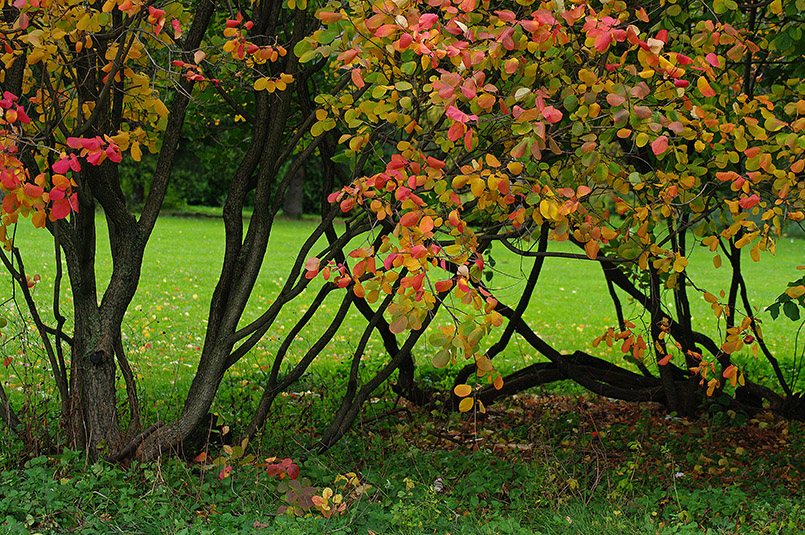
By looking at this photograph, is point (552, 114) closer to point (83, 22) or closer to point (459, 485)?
point (83, 22)

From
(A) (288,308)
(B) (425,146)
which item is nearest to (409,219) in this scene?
(B) (425,146)

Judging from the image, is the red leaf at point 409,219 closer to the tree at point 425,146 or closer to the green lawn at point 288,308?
the tree at point 425,146

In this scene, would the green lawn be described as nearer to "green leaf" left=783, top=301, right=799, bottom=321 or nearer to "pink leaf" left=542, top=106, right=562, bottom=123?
"pink leaf" left=542, top=106, right=562, bottom=123

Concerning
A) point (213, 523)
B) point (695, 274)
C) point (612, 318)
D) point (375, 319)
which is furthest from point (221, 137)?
point (695, 274)

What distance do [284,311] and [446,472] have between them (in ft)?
18.2

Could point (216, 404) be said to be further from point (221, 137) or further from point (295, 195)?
point (295, 195)

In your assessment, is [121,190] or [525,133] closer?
[525,133]

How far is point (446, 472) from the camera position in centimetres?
375

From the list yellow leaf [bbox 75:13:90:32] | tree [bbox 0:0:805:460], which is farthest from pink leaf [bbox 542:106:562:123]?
yellow leaf [bbox 75:13:90:32]

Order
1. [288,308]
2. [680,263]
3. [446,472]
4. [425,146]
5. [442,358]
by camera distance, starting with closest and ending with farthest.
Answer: [442,358] → [680,263] → [425,146] → [446,472] → [288,308]

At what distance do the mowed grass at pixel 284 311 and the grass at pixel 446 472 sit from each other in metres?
0.07

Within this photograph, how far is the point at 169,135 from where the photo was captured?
3508mm

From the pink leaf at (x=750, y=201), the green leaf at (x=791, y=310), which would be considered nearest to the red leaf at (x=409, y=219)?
the pink leaf at (x=750, y=201)

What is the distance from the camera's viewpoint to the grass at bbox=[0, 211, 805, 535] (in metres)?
2.93
